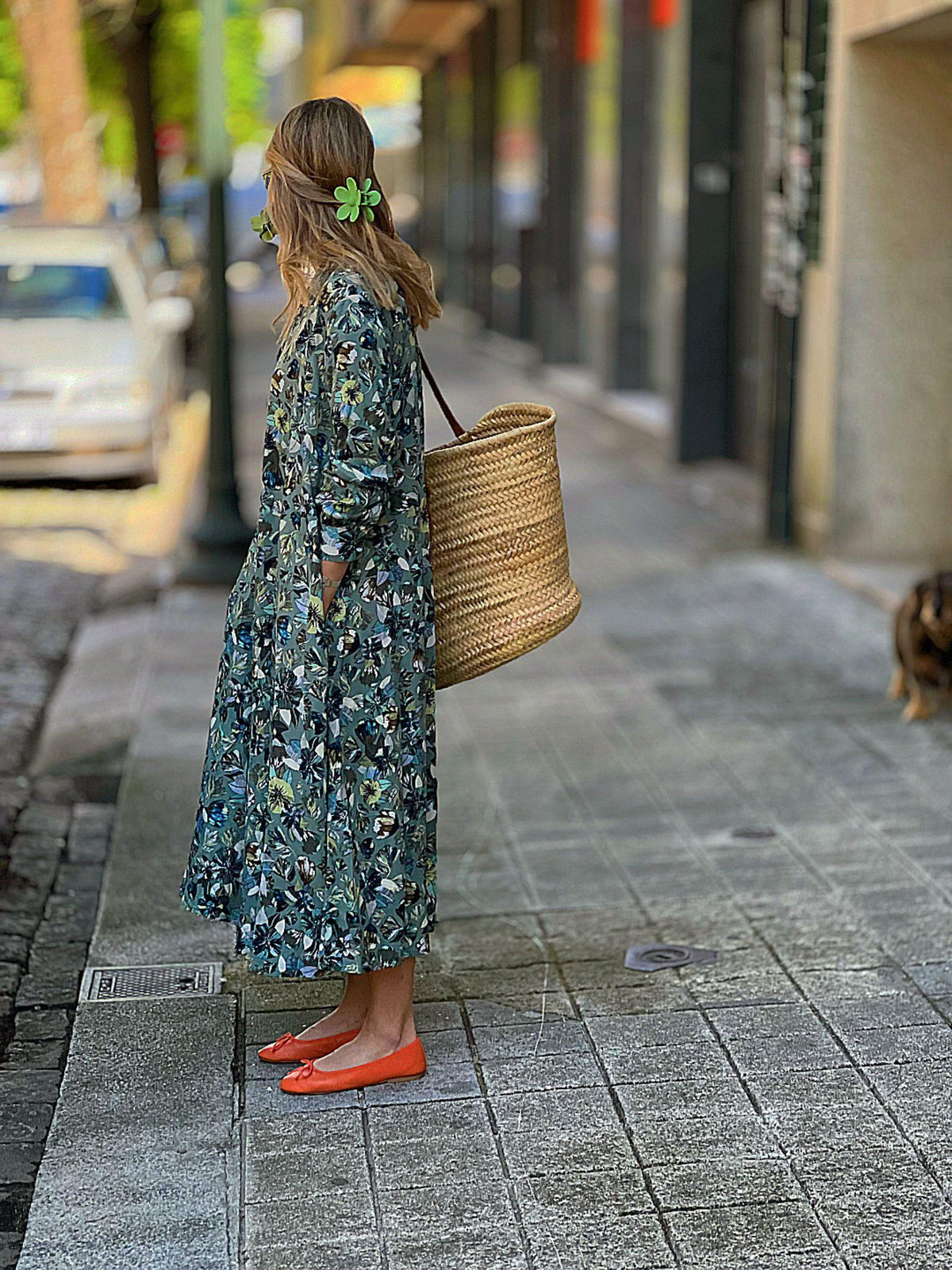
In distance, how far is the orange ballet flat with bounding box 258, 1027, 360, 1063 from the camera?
398 centimetres

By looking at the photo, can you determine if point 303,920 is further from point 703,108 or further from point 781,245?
point 703,108

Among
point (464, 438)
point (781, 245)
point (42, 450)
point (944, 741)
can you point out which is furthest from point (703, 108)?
point (464, 438)

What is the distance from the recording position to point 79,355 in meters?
13.0

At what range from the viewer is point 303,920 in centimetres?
372

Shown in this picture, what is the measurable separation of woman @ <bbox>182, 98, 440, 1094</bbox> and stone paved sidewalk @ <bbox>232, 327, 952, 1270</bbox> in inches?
13.3

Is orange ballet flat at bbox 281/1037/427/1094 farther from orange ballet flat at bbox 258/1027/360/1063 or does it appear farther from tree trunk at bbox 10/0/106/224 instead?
tree trunk at bbox 10/0/106/224

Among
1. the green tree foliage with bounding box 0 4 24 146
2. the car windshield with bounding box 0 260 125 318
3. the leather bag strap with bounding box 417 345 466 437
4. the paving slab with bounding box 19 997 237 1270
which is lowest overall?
the paving slab with bounding box 19 997 237 1270

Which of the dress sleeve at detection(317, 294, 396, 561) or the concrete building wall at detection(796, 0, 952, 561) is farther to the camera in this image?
the concrete building wall at detection(796, 0, 952, 561)

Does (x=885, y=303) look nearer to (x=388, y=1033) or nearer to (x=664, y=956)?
(x=664, y=956)

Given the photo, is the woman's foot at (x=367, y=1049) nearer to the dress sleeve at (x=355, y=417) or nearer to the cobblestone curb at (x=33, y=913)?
the cobblestone curb at (x=33, y=913)

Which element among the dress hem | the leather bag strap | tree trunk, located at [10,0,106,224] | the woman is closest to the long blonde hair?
the woman

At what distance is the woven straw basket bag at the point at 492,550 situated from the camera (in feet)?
12.5

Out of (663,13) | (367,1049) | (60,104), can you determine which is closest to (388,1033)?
(367,1049)

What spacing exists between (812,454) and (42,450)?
567 centimetres
